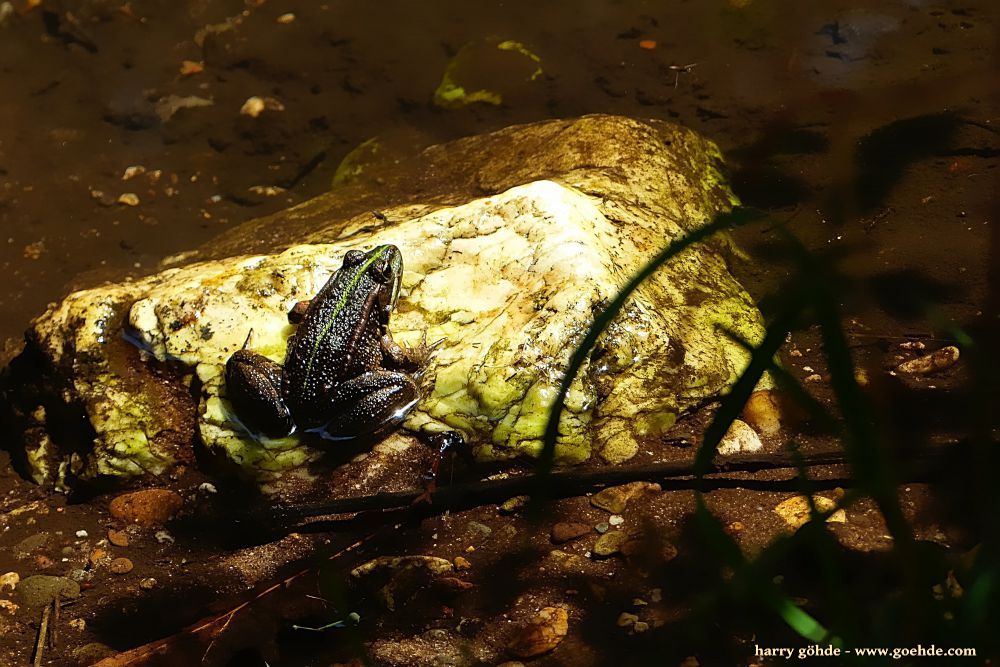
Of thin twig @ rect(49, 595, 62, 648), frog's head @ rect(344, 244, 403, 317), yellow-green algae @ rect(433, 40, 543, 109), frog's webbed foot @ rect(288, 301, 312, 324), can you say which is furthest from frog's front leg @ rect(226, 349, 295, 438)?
yellow-green algae @ rect(433, 40, 543, 109)

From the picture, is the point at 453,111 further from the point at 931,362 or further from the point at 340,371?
the point at 931,362

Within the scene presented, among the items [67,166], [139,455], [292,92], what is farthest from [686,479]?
[67,166]

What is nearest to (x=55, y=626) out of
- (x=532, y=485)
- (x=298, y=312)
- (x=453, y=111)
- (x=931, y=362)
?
(x=298, y=312)

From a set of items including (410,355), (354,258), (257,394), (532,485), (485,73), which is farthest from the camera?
(485,73)

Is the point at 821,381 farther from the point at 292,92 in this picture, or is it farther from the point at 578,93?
the point at 292,92

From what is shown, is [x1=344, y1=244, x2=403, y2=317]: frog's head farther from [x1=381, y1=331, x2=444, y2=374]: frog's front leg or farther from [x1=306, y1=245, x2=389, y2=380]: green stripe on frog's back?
[x1=381, y1=331, x2=444, y2=374]: frog's front leg

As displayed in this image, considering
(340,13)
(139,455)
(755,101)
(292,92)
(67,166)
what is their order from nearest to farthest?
(139,455) → (755,101) → (67,166) → (292,92) → (340,13)
